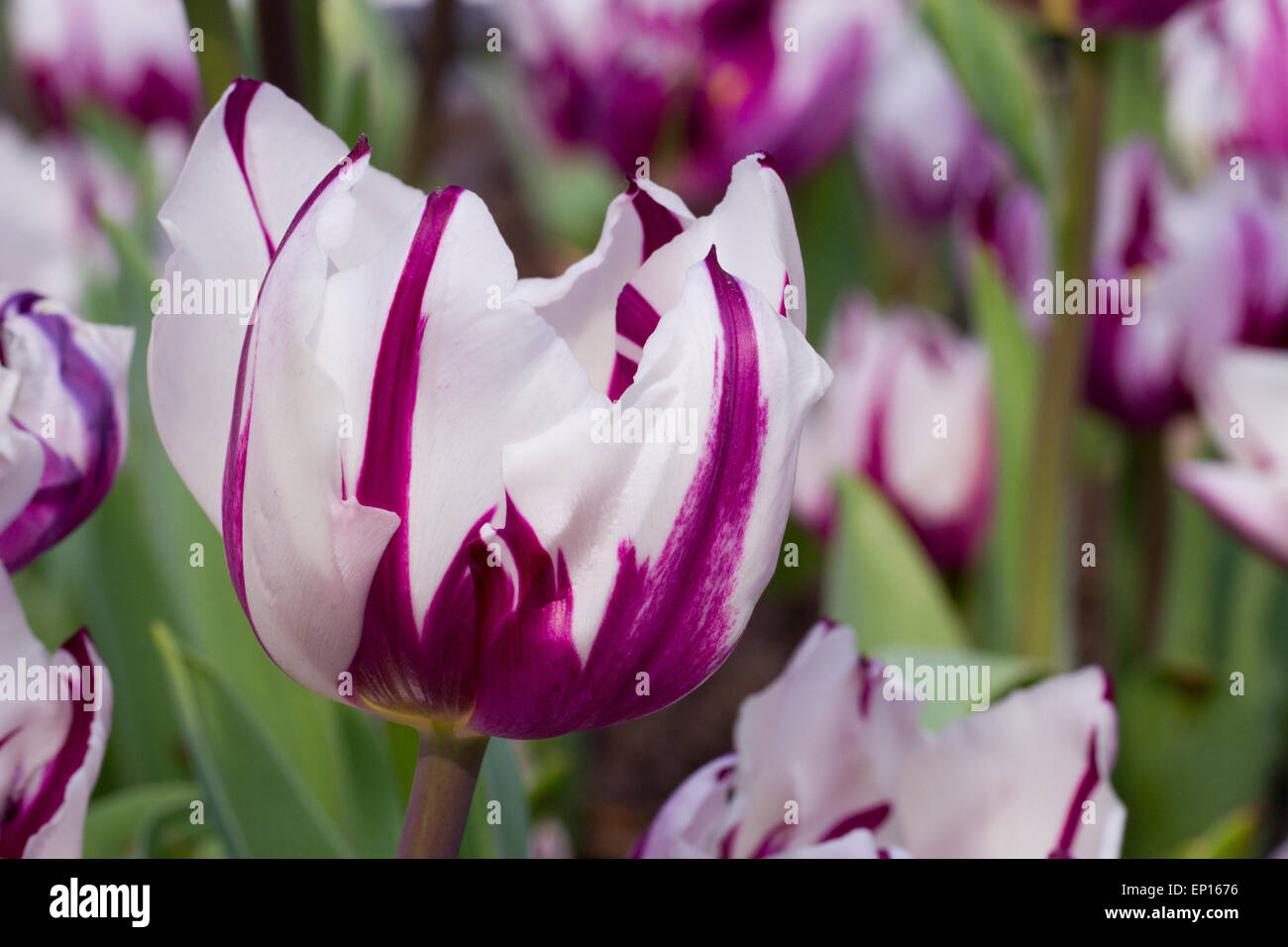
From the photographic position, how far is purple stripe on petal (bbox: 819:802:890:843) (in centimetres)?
32

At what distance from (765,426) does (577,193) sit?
1.07 metres

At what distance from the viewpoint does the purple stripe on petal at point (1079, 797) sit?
1.03 feet

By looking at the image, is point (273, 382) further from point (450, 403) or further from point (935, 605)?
point (935, 605)

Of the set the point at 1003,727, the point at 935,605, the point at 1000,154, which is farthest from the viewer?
the point at 1000,154

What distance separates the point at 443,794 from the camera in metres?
0.26

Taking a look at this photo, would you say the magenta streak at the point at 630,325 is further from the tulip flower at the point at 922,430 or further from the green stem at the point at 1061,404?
the tulip flower at the point at 922,430

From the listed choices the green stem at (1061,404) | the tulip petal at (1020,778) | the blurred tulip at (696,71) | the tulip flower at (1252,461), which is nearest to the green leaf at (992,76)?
the green stem at (1061,404)

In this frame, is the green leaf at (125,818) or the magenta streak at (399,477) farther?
the green leaf at (125,818)

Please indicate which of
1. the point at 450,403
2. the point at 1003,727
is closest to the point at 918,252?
the point at 1003,727

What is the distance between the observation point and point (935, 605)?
694 millimetres

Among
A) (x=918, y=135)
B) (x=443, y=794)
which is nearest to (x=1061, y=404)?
(x=443, y=794)

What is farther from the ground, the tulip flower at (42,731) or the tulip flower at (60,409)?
the tulip flower at (60,409)

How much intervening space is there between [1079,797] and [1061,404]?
355 millimetres

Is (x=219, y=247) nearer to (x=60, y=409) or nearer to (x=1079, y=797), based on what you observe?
(x=60, y=409)
